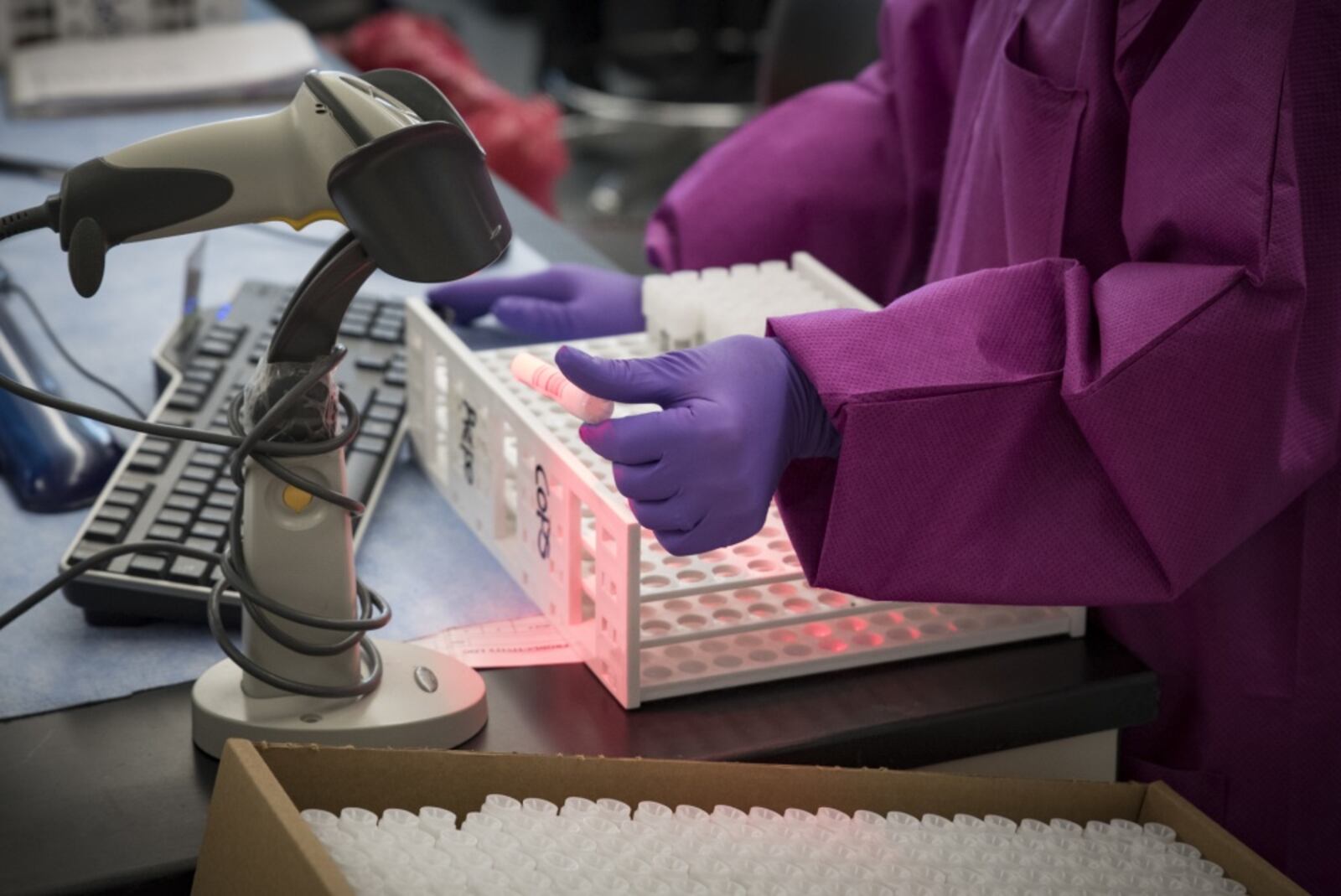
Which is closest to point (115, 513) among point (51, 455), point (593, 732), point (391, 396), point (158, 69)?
point (51, 455)

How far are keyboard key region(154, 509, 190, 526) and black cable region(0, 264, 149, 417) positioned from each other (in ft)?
0.74

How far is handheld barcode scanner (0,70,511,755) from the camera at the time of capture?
2.14ft

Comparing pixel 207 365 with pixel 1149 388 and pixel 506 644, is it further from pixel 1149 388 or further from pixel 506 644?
pixel 1149 388

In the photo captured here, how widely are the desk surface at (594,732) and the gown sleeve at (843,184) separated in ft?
1.68

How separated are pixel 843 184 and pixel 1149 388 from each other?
0.57 meters

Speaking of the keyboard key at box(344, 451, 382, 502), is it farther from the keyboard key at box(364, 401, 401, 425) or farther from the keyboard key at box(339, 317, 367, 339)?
the keyboard key at box(339, 317, 367, 339)

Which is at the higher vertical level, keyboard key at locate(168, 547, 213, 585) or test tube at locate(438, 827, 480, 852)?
test tube at locate(438, 827, 480, 852)

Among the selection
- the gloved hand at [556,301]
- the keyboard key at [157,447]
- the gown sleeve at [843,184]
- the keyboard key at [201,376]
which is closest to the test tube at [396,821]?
the keyboard key at [157,447]

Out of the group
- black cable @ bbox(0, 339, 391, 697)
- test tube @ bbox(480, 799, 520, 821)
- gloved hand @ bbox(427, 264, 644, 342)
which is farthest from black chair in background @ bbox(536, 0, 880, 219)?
test tube @ bbox(480, 799, 520, 821)

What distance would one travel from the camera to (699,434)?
760 millimetres

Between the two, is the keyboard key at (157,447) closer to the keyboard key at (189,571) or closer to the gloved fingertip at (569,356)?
the keyboard key at (189,571)

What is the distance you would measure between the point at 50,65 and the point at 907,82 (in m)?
1.19

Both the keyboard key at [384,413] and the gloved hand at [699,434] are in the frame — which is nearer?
the gloved hand at [699,434]

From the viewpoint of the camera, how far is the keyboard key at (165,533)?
914 mm
